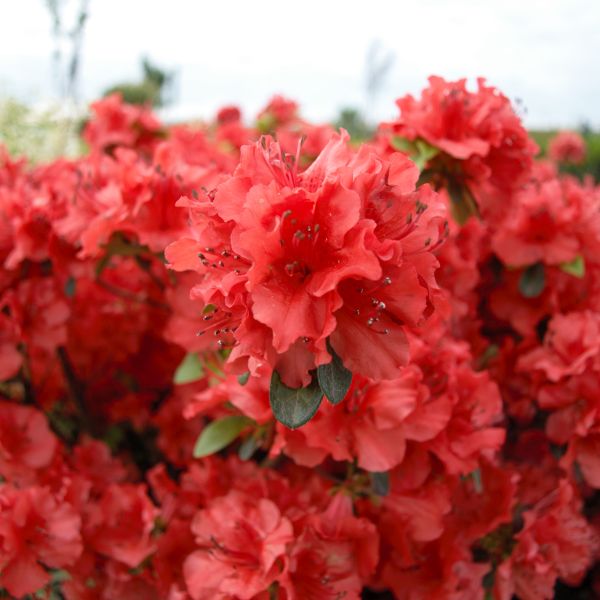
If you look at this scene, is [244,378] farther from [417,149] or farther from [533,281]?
[533,281]

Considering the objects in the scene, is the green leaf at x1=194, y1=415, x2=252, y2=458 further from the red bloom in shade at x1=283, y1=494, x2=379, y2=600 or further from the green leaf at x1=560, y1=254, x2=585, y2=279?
the green leaf at x1=560, y1=254, x2=585, y2=279

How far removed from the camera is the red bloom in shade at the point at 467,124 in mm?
1039

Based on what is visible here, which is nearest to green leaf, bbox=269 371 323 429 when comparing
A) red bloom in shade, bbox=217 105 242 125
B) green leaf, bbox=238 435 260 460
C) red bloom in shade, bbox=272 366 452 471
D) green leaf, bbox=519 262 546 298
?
red bloom in shade, bbox=272 366 452 471

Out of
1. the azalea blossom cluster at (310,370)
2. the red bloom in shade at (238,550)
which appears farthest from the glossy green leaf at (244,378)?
the red bloom in shade at (238,550)

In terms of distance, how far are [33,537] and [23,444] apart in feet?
0.75

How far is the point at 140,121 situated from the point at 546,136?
10448mm

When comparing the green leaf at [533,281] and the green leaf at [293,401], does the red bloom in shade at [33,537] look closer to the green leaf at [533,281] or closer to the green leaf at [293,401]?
the green leaf at [293,401]

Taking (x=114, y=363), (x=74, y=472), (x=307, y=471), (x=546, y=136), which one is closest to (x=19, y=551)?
(x=74, y=472)

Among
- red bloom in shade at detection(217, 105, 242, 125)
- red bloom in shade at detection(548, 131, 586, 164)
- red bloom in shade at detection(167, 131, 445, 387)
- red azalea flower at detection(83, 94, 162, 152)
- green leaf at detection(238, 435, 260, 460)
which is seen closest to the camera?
red bloom in shade at detection(167, 131, 445, 387)

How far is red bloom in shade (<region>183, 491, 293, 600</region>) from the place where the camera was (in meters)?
0.81

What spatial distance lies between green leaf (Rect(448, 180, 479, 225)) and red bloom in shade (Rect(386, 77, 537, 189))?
0.03m

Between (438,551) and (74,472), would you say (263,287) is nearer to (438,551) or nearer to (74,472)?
(438,551)

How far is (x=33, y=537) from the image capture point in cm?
94

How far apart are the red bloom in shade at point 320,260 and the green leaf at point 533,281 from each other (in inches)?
26.7
